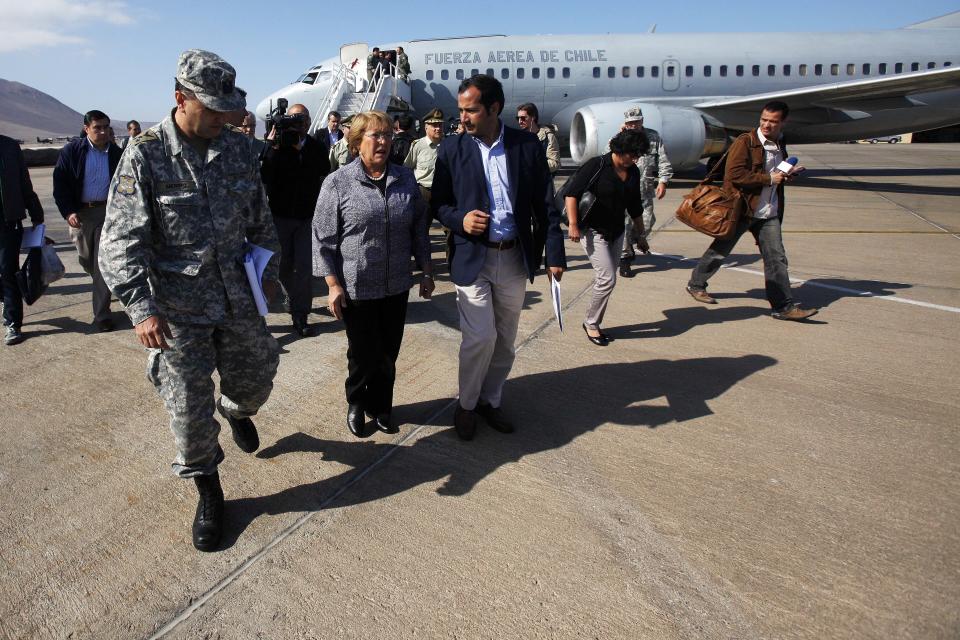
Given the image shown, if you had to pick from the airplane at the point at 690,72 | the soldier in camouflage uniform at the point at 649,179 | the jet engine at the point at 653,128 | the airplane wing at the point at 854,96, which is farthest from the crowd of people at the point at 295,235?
the airplane at the point at 690,72

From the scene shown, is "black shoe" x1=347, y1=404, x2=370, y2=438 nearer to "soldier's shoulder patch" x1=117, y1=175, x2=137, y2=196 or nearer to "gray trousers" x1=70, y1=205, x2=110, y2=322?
"soldier's shoulder patch" x1=117, y1=175, x2=137, y2=196

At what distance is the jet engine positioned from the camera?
1334 cm

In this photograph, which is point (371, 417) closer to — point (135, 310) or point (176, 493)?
point (176, 493)

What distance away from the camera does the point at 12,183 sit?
16.3ft

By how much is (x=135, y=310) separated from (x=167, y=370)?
35 cm

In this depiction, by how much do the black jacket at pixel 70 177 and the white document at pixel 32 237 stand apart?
29 cm

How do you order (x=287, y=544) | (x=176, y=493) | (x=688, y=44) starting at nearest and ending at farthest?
(x=287, y=544)
(x=176, y=493)
(x=688, y=44)

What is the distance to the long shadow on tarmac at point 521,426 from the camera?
117 inches

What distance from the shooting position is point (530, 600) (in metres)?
2.30

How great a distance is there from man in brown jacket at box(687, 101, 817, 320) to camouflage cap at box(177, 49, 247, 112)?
451 cm

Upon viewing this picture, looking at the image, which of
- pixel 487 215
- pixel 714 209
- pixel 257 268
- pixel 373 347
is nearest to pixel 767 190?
pixel 714 209

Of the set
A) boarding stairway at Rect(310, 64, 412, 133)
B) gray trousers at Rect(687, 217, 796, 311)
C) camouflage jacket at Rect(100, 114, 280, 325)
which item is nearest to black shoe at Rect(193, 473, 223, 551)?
camouflage jacket at Rect(100, 114, 280, 325)

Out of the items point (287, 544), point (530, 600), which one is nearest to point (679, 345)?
point (530, 600)

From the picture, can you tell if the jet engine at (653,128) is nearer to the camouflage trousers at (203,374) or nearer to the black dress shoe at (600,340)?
the black dress shoe at (600,340)
